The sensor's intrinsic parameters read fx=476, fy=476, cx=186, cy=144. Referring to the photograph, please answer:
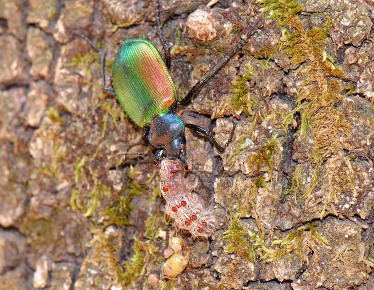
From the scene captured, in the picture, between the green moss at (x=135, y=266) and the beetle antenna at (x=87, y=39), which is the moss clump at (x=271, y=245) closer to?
the green moss at (x=135, y=266)

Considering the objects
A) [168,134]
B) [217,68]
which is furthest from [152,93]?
[217,68]

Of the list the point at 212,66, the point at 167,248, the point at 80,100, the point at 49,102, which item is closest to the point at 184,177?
the point at 167,248

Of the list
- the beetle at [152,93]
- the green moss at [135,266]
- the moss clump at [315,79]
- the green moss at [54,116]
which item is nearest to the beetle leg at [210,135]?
the beetle at [152,93]

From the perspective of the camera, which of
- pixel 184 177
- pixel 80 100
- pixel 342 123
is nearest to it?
pixel 342 123

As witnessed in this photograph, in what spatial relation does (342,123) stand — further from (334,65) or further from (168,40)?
(168,40)

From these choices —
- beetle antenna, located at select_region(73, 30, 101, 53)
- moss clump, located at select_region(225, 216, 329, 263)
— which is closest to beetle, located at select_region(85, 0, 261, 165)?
beetle antenna, located at select_region(73, 30, 101, 53)
